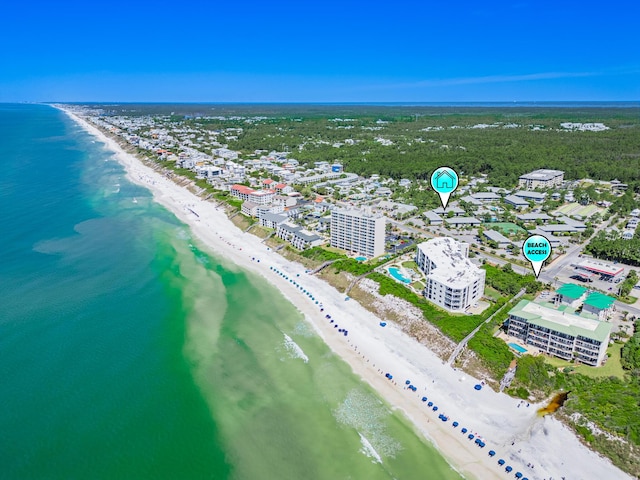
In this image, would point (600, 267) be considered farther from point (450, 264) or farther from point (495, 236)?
point (450, 264)

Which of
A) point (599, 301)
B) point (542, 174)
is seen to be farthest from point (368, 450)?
point (542, 174)

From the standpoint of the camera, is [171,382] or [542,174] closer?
[171,382]

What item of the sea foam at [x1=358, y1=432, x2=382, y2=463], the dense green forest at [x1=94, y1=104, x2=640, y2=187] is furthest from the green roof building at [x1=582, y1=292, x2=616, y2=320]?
the dense green forest at [x1=94, y1=104, x2=640, y2=187]

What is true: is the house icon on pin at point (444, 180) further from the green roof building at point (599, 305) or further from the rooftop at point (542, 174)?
the rooftop at point (542, 174)

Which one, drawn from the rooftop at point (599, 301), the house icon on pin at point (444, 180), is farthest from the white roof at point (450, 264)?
the rooftop at point (599, 301)

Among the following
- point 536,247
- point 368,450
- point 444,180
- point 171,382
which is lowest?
point 171,382

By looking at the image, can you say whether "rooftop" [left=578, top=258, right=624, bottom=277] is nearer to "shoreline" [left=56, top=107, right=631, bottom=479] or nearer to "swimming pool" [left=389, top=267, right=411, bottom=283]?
"swimming pool" [left=389, top=267, right=411, bottom=283]

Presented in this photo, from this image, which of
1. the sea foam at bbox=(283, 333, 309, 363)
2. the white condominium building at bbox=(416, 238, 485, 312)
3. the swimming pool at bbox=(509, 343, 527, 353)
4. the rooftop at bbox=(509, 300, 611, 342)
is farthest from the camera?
the white condominium building at bbox=(416, 238, 485, 312)
